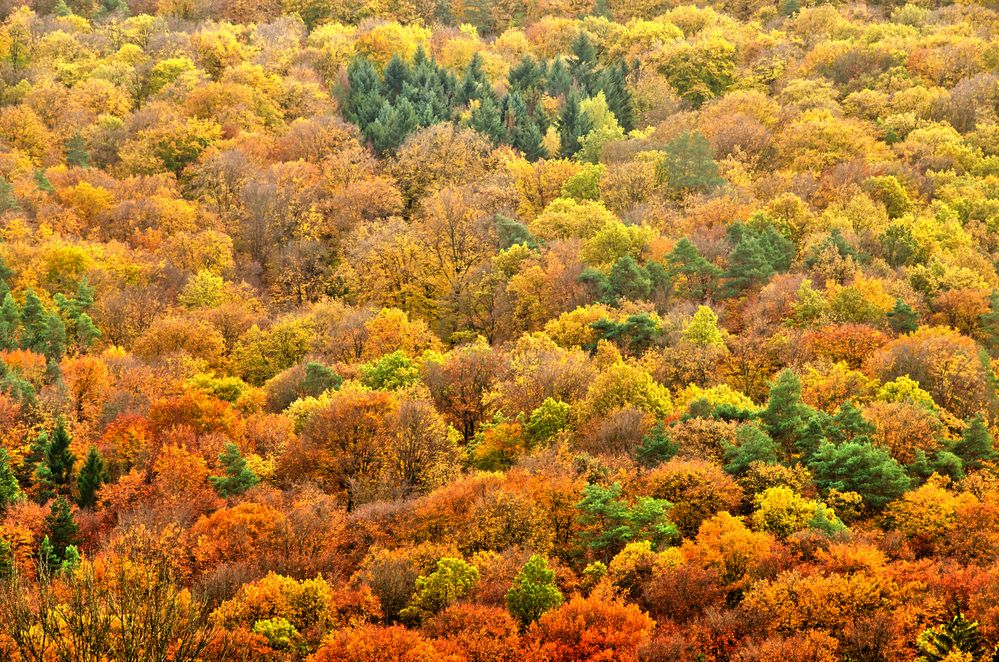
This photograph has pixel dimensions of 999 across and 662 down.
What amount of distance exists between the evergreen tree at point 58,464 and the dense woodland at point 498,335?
0.28 metres

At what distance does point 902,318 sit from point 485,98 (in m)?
70.3

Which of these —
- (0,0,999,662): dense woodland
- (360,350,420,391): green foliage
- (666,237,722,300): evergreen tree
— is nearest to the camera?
(0,0,999,662): dense woodland

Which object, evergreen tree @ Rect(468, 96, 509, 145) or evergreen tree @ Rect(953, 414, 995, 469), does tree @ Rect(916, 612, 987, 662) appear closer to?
evergreen tree @ Rect(953, 414, 995, 469)

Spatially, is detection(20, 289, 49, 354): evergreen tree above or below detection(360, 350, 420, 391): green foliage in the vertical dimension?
below

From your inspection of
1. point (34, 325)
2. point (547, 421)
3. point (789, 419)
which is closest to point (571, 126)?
point (34, 325)

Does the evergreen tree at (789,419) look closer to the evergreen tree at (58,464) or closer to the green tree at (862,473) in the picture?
the green tree at (862,473)

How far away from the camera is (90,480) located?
76.4 meters

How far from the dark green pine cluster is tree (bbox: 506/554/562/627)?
297 ft

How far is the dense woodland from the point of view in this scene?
57.9 meters

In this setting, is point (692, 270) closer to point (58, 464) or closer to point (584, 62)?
point (58, 464)

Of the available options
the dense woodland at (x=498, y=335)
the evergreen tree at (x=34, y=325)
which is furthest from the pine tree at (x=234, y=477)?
the evergreen tree at (x=34, y=325)

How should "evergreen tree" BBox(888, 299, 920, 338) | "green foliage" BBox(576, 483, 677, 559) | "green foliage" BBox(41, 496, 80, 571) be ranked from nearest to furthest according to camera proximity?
"green foliage" BBox(576, 483, 677, 559), "green foliage" BBox(41, 496, 80, 571), "evergreen tree" BBox(888, 299, 920, 338)

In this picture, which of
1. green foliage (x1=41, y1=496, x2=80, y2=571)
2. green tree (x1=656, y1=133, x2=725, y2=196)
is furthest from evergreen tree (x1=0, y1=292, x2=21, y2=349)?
green tree (x1=656, y1=133, x2=725, y2=196)

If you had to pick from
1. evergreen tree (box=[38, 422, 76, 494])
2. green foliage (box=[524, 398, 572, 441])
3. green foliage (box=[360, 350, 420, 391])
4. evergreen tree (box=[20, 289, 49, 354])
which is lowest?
evergreen tree (box=[38, 422, 76, 494])
